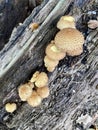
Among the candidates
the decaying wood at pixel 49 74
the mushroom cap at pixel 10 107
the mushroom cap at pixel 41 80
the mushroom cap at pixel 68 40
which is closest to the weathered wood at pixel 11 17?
the decaying wood at pixel 49 74

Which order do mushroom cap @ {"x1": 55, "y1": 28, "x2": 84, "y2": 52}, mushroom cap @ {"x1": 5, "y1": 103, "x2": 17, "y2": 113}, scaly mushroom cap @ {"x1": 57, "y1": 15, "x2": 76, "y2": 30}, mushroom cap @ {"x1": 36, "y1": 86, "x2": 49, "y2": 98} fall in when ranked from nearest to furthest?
mushroom cap @ {"x1": 55, "y1": 28, "x2": 84, "y2": 52} → scaly mushroom cap @ {"x1": 57, "y1": 15, "x2": 76, "y2": 30} → mushroom cap @ {"x1": 36, "y1": 86, "x2": 49, "y2": 98} → mushroom cap @ {"x1": 5, "y1": 103, "x2": 17, "y2": 113}

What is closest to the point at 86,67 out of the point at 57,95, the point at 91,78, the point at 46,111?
the point at 91,78

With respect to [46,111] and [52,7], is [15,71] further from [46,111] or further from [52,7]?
[52,7]

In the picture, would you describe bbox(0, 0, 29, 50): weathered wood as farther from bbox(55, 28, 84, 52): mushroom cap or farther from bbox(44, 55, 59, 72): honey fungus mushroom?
bbox(55, 28, 84, 52): mushroom cap

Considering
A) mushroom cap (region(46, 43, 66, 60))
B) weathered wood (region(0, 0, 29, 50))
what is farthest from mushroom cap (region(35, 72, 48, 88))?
weathered wood (region(0, 0, 29, 50))

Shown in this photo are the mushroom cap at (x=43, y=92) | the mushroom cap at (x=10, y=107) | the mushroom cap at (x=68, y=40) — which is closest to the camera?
the mushroom cap at (x=68, y=40)

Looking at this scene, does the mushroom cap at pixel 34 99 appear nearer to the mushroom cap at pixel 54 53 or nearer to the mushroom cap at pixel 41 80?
the mushroom cap at pixel 41 80
